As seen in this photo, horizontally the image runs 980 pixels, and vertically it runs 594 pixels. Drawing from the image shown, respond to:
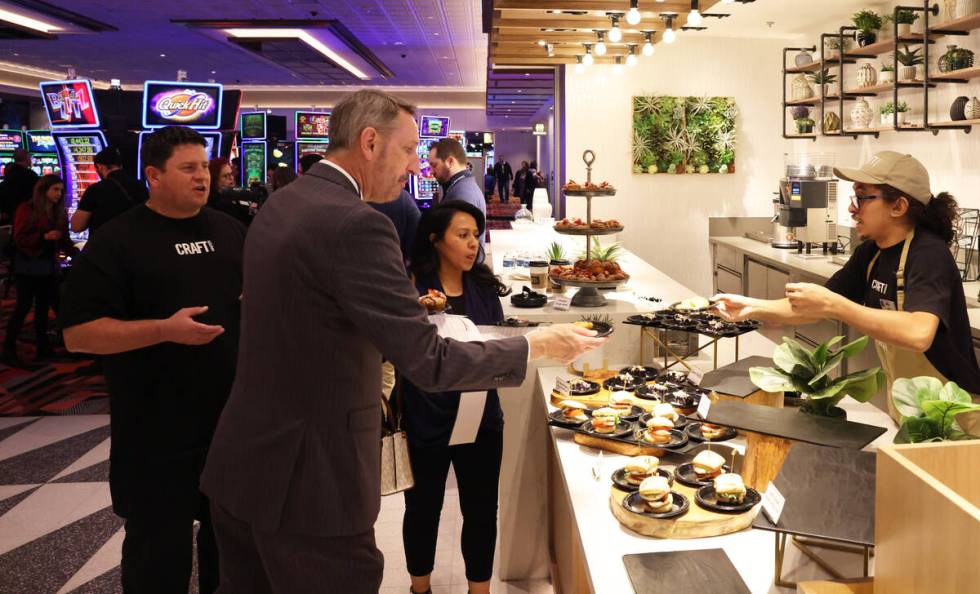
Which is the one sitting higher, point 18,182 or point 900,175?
point 18,182

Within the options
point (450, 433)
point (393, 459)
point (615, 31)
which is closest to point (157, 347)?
point (393, 459)

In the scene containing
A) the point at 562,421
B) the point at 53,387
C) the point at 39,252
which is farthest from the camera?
the point at 39,252

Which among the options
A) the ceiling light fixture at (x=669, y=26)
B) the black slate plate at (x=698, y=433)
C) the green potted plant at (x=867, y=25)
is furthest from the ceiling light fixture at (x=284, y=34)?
the black slate plate at (x=698, y=433)

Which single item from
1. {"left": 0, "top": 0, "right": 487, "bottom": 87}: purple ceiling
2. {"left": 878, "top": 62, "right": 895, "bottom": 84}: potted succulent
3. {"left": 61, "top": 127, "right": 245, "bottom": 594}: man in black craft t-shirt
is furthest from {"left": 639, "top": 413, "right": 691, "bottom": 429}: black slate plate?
{"left": 0, "top": 0, "right": 487, "bottom": 87}: purple ceiling

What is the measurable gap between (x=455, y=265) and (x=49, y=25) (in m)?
9.91

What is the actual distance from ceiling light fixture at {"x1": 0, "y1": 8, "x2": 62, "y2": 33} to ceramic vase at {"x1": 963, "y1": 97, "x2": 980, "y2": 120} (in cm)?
985

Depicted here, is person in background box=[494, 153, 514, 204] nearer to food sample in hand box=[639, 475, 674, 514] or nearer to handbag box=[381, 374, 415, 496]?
handbag box=[381, 374, 415, 496]

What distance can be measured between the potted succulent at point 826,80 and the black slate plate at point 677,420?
19.0 feet

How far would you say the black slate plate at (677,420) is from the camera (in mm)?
2197

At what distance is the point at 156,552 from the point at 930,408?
7.09ft

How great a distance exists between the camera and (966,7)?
502 centimetres

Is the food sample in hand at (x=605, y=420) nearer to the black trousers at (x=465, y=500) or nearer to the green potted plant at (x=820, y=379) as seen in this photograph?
the green potted plant at (x=820, y=379)

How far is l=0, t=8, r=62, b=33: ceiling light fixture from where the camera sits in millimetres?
9688

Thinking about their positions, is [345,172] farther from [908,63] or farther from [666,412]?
[908,63]
